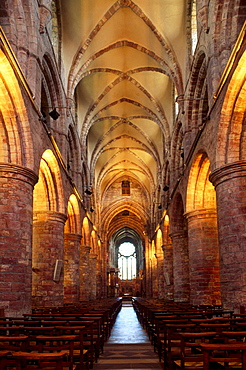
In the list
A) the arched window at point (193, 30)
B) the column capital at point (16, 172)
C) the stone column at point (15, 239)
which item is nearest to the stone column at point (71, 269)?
the stone column at point (15, 239)

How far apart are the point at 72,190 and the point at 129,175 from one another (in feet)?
73.9

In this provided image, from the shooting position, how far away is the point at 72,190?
21.8 metres

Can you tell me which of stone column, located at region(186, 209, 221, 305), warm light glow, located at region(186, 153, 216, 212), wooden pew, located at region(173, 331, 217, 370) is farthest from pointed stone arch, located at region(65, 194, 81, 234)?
wooden pew, located at region(173, 331, 217, 370)

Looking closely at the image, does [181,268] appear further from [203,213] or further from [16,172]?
[16,172]

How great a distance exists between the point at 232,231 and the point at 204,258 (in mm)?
5482

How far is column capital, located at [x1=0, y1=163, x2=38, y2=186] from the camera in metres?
11.5

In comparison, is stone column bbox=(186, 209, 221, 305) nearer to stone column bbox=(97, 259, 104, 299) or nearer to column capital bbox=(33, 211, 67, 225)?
column capital bbox=(33, 211, 67, 225)

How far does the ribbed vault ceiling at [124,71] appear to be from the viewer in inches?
773

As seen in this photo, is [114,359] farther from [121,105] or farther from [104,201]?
[104,201]

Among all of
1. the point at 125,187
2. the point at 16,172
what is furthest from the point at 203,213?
the point at 125,187

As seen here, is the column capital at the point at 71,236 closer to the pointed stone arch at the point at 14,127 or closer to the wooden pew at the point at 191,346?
the pointed stone arch at the point at 14,127

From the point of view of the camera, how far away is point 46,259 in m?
17.1

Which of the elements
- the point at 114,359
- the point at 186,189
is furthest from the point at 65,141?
the point at 114,359

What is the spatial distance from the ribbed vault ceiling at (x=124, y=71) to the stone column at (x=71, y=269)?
664 cm
